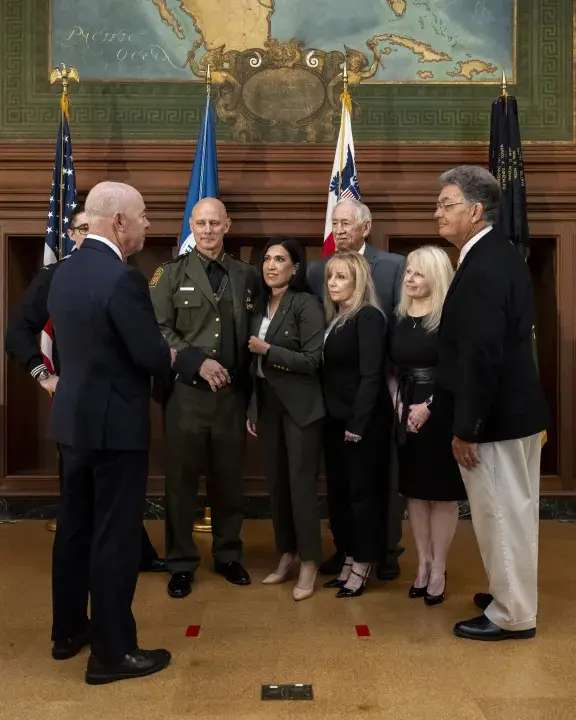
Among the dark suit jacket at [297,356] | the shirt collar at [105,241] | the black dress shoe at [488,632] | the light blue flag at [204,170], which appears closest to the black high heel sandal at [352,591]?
the black dress shoe at [488,632]

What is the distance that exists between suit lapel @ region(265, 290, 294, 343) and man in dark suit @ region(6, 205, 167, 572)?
0.94 meters

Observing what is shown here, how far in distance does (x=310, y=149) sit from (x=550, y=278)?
1887 millimetres

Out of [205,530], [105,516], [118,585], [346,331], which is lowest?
[205,530]

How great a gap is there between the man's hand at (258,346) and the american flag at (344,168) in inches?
62.2

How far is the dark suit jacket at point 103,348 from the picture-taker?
2.74 metres

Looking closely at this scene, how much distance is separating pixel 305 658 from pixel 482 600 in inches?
39.7

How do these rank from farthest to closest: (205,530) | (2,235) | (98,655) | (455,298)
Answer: (2,235)
(205,530)
(455,298)
(98,655)

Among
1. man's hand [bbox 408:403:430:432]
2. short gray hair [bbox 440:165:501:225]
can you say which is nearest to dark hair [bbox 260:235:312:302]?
man's hand [bbox 408:403:430:432]

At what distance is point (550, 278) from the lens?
5.83 metres

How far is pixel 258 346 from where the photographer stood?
3820mm

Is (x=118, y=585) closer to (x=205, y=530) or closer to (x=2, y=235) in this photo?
(x=205, y=530)

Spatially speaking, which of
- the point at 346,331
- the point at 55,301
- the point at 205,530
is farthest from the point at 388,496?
the point at 55,301

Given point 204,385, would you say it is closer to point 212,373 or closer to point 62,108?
point 212,373

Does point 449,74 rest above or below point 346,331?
above
